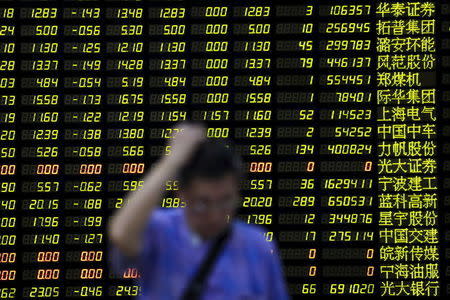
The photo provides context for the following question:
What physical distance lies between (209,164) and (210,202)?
0.14 meters

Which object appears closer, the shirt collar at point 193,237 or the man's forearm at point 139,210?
the man's forearm at point 139,210

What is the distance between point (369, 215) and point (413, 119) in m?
1.09

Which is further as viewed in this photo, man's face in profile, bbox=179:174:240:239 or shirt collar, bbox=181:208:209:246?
shirt collar, bbox=181:208:209:246

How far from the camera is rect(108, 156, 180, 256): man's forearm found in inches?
137

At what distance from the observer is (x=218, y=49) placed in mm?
10109

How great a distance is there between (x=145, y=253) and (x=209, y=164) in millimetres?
404

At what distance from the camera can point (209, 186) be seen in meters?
3.46

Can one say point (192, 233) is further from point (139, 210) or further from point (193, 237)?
point (139, 210)

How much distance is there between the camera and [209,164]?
3.50 metres

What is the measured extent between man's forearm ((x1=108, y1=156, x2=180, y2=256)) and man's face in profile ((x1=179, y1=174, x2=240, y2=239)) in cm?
10

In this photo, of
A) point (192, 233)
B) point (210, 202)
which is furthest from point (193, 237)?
point (210, 202)

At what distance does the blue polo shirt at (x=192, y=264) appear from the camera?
359cm

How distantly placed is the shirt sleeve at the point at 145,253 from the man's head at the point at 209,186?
0.15m

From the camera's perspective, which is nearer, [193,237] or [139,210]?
[139,210]
